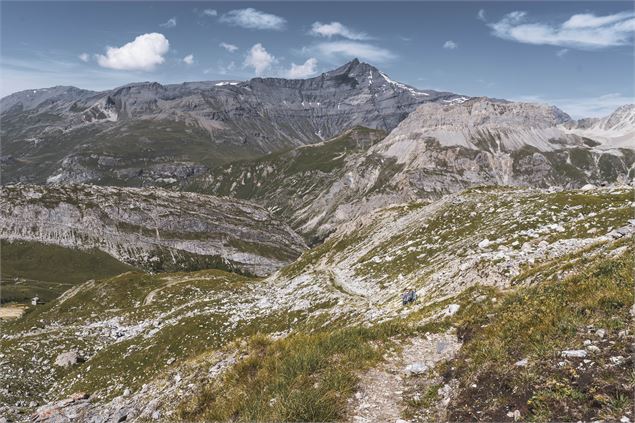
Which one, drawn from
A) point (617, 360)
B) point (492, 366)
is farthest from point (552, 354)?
point (492, 366)

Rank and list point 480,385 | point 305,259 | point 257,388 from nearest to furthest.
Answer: point 480,385 → point 257,388 → point 305,259

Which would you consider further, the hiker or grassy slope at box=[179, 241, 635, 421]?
the hiker

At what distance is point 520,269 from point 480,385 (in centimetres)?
1708

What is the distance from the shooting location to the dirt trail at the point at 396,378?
39.2 feet

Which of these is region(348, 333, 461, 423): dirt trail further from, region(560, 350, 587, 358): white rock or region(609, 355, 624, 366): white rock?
region(609, 355, 624, 366): white rock

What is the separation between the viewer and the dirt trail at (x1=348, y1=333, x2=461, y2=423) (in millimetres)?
11938

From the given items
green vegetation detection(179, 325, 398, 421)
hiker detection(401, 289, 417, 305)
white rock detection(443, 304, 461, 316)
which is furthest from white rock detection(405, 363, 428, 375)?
hiker detection(401, 289, 417, 305)

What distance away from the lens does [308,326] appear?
1529 inches

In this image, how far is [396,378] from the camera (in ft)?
45.8

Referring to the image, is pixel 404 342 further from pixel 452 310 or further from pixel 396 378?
pixel 452 310

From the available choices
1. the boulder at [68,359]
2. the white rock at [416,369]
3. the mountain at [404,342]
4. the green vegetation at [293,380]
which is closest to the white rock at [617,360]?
the mountain at [404,342]

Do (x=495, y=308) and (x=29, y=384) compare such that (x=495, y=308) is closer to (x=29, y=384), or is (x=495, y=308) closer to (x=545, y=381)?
(x=545, y=381)

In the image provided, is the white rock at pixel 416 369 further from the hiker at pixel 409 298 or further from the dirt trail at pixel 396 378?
the hiker at pixel 409 298

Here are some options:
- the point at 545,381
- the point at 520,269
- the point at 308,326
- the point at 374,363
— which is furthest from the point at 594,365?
the point at 308,326
